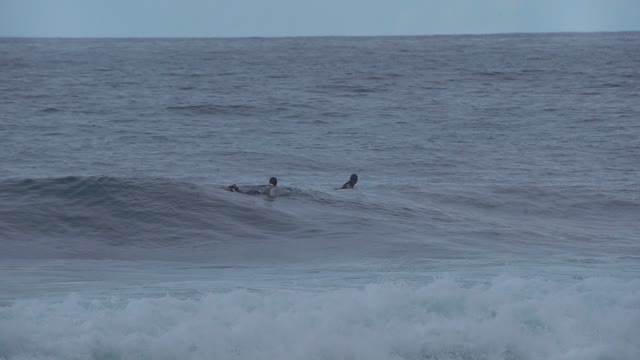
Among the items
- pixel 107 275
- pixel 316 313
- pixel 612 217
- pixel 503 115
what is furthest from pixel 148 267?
pixel 503 115

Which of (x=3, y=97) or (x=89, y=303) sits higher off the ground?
(x=89, y=303)

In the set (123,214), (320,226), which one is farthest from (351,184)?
(123,214)

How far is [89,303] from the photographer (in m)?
10.3

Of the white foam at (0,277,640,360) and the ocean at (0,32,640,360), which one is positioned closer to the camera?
the white foam at (0,277,640,360)

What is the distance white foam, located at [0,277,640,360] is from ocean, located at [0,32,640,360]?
0.08 feet

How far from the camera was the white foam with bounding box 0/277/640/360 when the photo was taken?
9.23 meters

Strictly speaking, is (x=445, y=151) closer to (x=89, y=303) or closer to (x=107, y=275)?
(x=107, y=275)

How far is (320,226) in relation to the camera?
16.6 meters

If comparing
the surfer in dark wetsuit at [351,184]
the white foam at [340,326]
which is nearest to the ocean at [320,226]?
the white foam at [340,326]

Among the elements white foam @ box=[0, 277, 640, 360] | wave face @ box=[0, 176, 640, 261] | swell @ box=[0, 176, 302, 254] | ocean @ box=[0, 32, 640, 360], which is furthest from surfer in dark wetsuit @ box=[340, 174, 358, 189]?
white foam @ box=[0, 277, 640, 360]

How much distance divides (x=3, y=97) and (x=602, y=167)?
22.3m

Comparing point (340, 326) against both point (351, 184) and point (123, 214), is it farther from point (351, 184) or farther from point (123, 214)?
point (351, 184)

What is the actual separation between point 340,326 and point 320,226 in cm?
Result: 693

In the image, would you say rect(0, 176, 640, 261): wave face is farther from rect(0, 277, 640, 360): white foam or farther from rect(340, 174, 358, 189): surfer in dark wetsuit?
rect(0, 277, 640, 360): white foam
